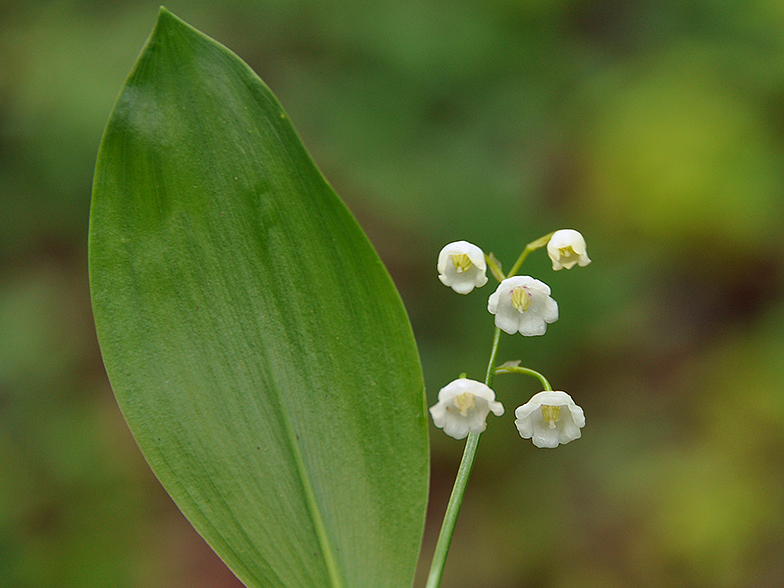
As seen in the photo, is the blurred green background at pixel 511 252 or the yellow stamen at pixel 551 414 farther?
the blurred green background at pixel 511 252

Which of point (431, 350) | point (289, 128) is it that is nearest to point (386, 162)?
point (431, 350)

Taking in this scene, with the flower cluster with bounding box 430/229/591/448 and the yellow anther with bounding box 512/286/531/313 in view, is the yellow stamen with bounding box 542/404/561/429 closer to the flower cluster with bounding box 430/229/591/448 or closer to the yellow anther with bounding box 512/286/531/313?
the flower cluster with bounding box 430/229/591/448

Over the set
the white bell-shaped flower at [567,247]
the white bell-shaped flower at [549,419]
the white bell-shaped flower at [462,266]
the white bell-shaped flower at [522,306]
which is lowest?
the white bell-shaped flower at [549,419]

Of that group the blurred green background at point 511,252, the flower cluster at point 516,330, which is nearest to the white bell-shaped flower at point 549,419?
the flower cluster at point 516,330

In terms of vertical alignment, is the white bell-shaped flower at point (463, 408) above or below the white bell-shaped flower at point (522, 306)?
below

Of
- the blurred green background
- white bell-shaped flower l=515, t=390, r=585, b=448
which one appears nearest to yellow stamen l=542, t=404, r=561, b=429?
white bell-shaped flower l=515, t=390, r=585, b=448

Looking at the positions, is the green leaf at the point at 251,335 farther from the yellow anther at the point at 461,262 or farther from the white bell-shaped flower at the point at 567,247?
the white bell-shaped flower at the point at 567,247

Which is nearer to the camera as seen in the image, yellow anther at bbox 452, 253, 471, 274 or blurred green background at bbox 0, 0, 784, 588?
yellow anther at bbox 452, 253, 471, 274
